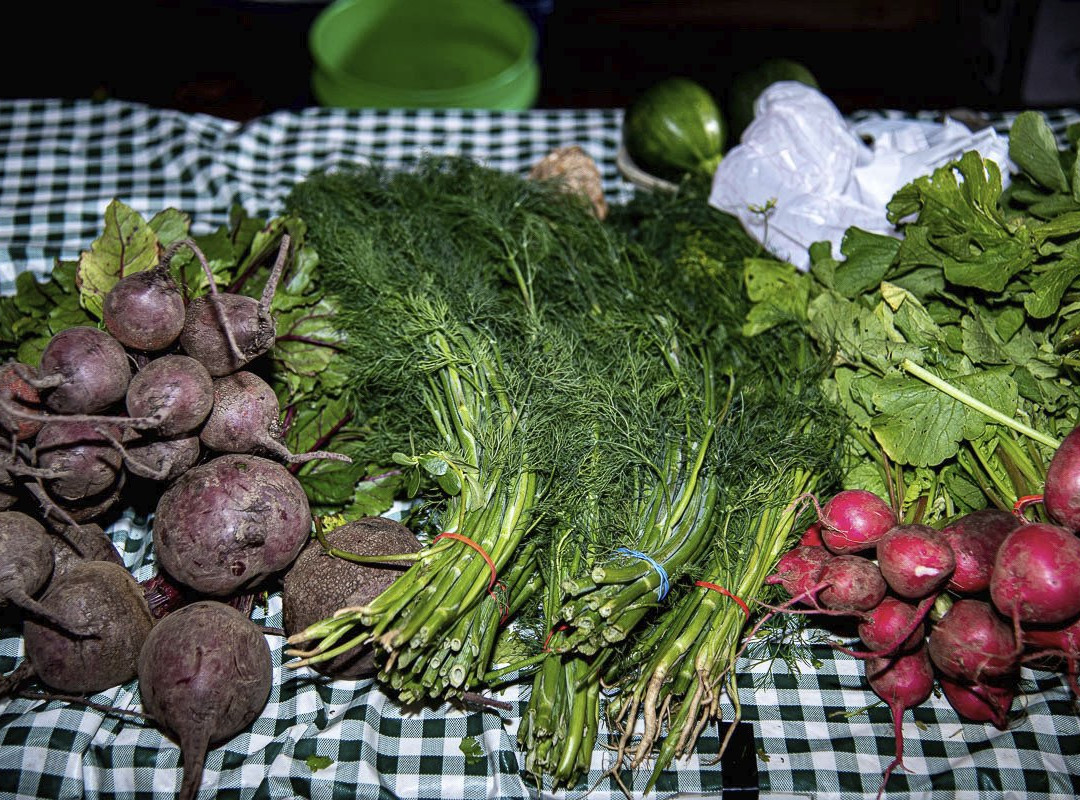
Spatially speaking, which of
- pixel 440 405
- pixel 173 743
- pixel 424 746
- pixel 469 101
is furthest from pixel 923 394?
pixel 469 101

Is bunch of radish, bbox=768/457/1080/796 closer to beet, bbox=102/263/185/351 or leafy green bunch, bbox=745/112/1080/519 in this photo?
leafy green bunch, bbox=745/112/1080/519

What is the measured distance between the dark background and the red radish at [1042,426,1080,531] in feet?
7.09

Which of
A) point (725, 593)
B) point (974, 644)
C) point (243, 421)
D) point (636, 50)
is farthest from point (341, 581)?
point (636, 50)

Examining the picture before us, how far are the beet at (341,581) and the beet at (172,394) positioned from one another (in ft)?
1.06

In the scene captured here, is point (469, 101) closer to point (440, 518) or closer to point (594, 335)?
point (594, 335)

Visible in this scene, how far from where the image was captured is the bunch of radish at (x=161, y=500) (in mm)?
1335

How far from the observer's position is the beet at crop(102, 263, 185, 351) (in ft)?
4.75

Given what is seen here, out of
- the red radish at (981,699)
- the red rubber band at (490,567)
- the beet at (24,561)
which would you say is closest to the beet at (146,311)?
the beet at (24,561)

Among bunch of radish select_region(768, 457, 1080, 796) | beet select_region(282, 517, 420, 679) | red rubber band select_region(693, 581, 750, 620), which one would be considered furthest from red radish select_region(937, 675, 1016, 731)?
beet select_region(282, 517, 420, 679)

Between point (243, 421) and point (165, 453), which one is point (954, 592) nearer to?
point (243, 421)

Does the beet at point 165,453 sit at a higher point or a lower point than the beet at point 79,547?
higher

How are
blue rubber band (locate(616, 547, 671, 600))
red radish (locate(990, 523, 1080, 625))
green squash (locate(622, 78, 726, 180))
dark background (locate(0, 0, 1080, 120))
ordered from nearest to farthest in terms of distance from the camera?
1. red radish (locate(990, 523, 1080, 625))
2. blue rubber band (locate(616, 547, 671, 600))
3. green squash (locate(622, 78, 726, 180))
4. dark background (locate(0, 0, 1080, 120))

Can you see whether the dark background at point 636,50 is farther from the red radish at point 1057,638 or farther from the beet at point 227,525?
the red radish at point 1057,638

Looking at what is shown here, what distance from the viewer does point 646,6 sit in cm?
373
